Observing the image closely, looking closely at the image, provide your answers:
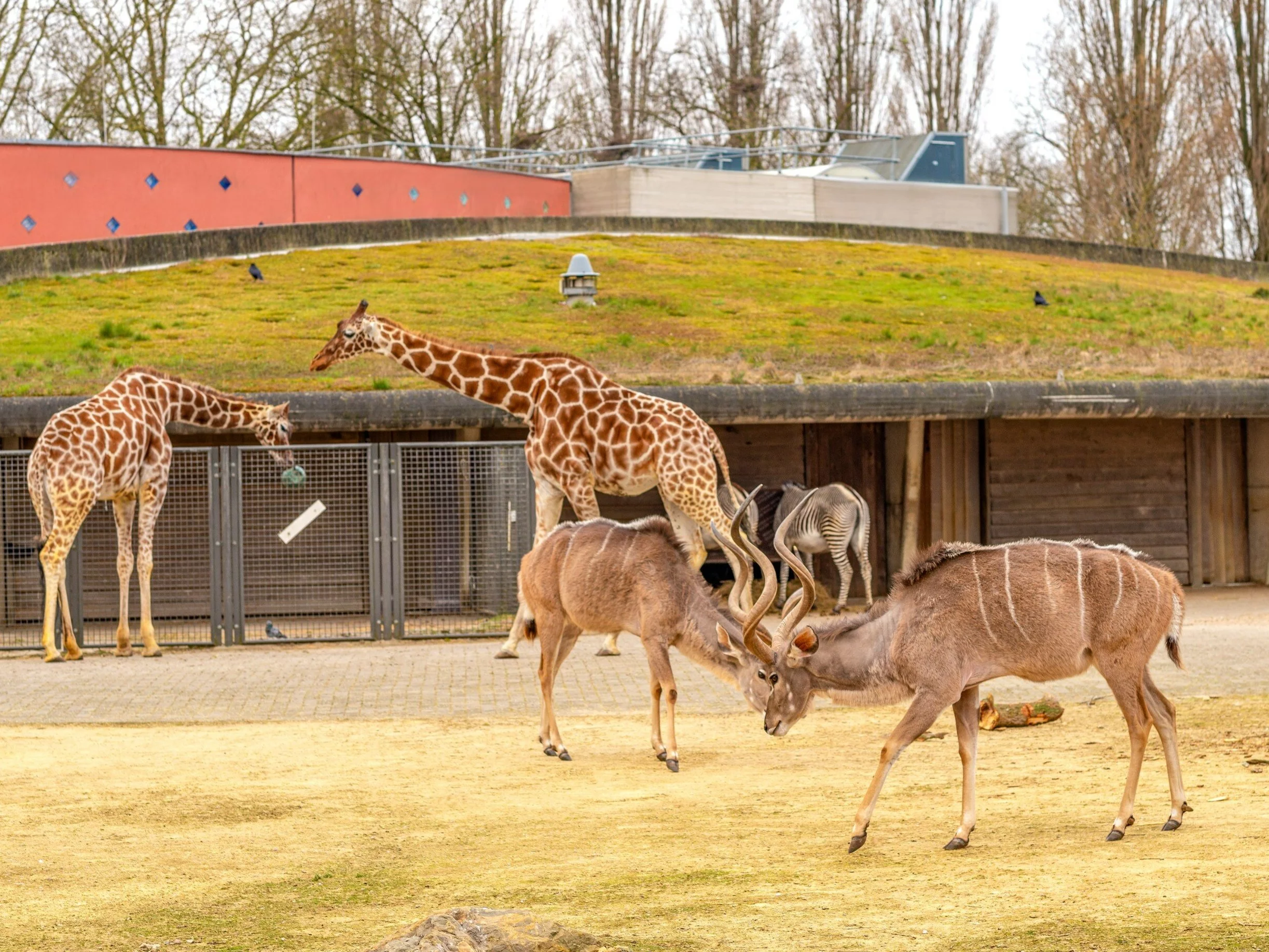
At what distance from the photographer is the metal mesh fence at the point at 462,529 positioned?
19.3m

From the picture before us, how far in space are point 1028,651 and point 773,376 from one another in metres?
12.5

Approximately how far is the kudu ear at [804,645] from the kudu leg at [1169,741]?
177cm

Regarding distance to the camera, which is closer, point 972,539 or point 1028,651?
point 1028,651

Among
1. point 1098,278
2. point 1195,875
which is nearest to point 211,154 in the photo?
point 1098,278

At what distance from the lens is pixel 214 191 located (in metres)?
32.8

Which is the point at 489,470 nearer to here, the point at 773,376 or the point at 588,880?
the point at 773,376

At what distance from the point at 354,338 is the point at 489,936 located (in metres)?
12.1

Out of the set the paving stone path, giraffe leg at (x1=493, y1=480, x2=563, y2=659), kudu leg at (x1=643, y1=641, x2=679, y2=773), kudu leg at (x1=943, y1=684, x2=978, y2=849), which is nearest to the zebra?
the paving stone path

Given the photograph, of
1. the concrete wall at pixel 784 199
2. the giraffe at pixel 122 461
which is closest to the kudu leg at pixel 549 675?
the giraffe at pixel 122 461

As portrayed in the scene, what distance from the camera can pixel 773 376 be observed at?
21.2 m

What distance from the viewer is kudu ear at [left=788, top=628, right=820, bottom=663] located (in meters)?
9.25

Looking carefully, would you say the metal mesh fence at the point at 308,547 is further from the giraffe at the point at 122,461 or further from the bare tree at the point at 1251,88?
the bare tree at the point at 1251,88

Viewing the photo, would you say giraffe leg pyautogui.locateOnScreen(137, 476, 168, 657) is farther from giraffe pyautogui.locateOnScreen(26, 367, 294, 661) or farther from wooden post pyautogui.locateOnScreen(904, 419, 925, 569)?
wooden post pyautogui.locateOnScreen(904, 419, 925, 569)

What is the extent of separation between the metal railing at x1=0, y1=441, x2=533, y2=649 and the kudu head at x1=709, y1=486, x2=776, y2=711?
7948mm
